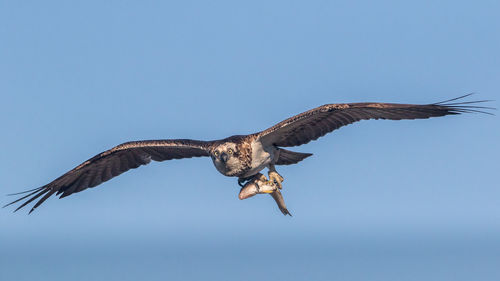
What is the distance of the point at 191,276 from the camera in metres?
128

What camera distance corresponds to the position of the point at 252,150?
17.5m

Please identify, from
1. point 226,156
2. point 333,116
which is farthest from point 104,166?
point 333,116

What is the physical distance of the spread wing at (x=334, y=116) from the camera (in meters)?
16.4

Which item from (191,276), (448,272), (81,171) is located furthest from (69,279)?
(81,171)

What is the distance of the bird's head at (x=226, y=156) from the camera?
16984 mm

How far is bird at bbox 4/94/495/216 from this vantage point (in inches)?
654

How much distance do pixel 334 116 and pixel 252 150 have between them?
2.06 m

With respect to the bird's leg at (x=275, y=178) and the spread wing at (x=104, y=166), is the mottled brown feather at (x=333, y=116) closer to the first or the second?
the bird's leg at (x=275, y=178)

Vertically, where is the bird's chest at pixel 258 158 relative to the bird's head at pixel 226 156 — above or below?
above

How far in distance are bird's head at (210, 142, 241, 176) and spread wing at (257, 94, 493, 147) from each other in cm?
79

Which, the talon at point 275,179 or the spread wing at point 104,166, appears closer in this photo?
the talon at point 275,179

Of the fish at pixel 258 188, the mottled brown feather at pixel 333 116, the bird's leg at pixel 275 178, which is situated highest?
the mottled brown feather at pixel 333 116

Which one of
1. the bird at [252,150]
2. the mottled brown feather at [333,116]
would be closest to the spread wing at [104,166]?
the bird at [252,150]

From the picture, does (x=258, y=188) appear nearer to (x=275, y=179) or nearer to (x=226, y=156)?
(x=275, y=179)
